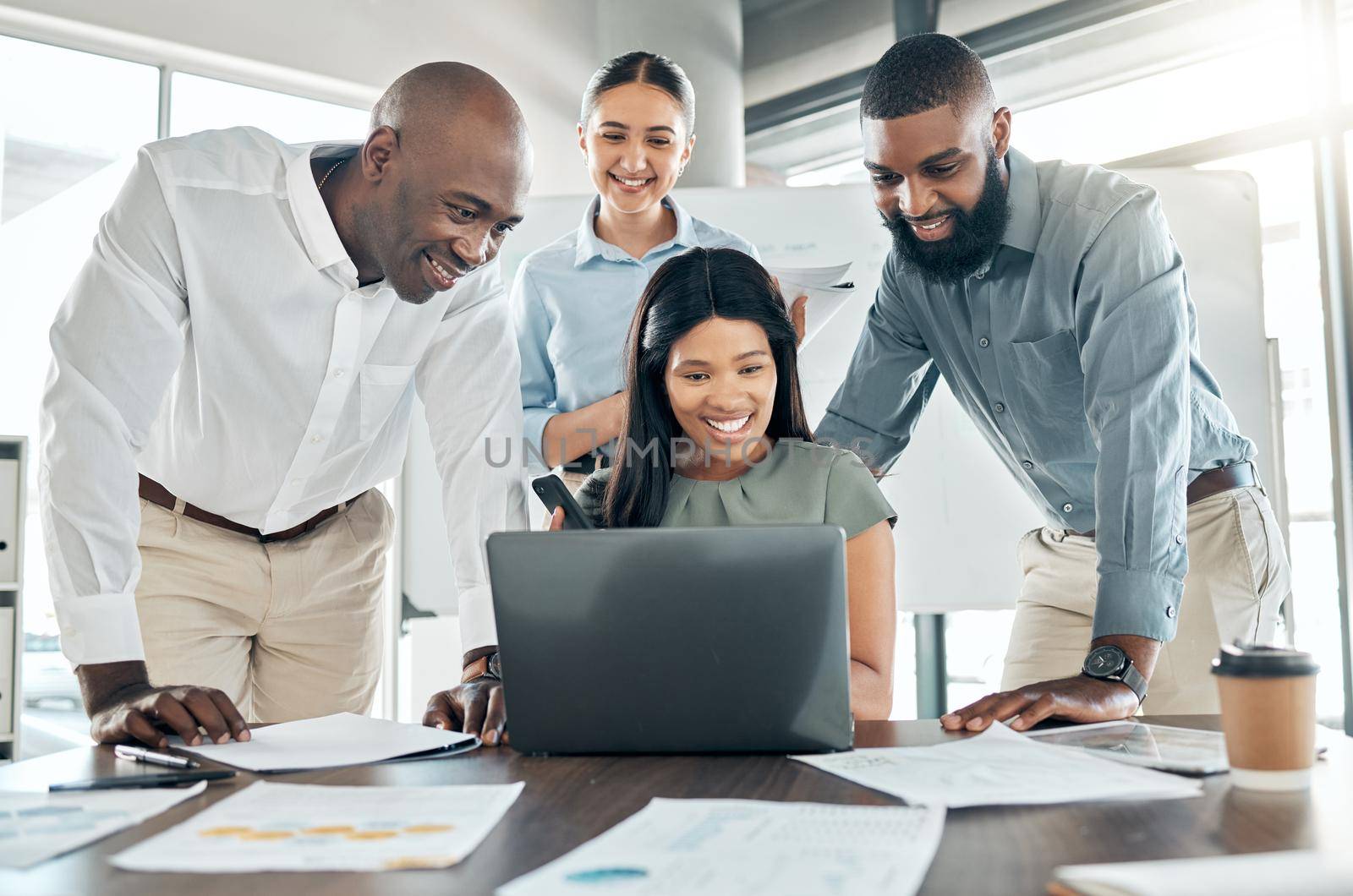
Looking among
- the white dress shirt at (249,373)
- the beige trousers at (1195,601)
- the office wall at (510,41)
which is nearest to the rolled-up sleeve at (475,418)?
the white dress shirt at (249,373)

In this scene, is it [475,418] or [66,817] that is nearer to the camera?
[66,817]

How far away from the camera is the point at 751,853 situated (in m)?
0.70

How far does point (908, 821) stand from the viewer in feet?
2.55

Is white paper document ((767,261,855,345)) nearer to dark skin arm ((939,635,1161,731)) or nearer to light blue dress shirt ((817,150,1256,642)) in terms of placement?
light blue dress shirt ((817,150,1256,642))

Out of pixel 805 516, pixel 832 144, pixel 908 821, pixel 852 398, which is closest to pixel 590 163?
pixel 852 398

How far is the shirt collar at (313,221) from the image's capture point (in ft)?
5.62

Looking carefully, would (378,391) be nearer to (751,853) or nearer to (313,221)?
(313,221)

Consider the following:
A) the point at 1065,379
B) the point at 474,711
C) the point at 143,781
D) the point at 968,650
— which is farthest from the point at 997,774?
Answer: the point at 968,650

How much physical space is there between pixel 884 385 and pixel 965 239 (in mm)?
359

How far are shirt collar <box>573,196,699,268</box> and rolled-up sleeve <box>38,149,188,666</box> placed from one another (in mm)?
921

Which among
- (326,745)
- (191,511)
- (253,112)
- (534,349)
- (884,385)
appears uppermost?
(253,112)

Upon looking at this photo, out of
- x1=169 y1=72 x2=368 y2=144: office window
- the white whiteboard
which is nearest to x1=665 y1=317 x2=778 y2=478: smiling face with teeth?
the white whiteboard

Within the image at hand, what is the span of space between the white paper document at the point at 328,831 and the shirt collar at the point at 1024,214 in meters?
1.31

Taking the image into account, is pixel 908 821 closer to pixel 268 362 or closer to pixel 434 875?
pixel 434 875
